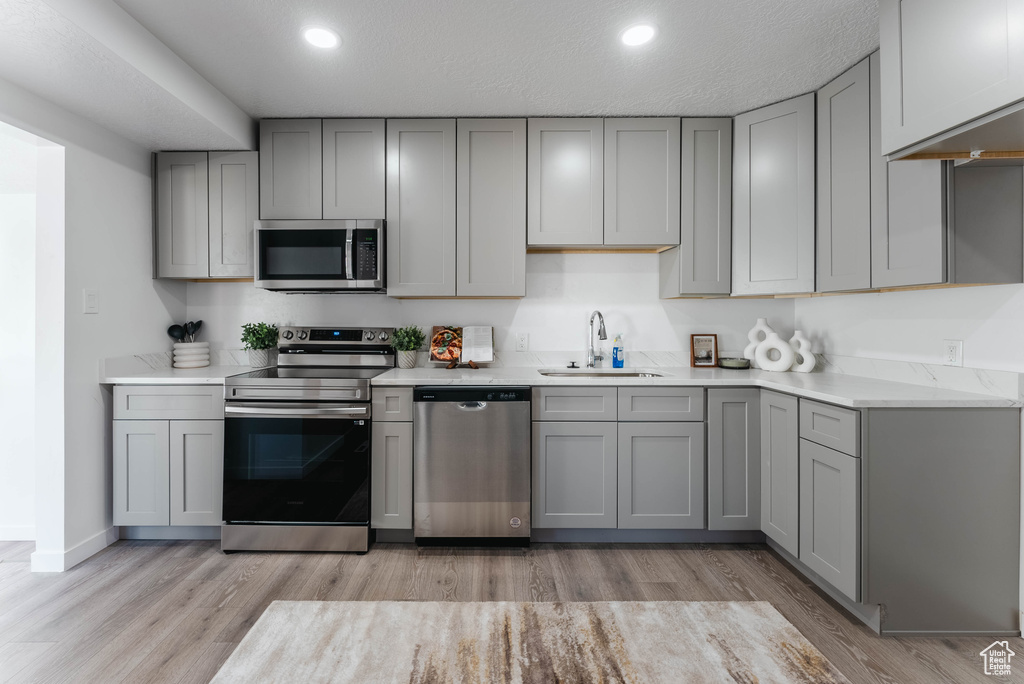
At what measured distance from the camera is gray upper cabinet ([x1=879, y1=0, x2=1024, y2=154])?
4.54ft

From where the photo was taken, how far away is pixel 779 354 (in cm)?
297

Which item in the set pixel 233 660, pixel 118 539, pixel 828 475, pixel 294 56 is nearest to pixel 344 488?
pixel 233 660

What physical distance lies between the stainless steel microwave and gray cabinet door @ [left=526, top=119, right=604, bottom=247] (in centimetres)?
93

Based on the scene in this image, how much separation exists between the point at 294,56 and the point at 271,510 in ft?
7.39

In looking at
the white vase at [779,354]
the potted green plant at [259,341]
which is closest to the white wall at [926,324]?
the white vase at [779,354]

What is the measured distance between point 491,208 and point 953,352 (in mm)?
2329

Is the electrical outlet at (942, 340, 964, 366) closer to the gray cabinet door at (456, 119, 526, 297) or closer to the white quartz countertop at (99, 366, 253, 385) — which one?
the gray cabinet door at (456, 119, 526, 297)

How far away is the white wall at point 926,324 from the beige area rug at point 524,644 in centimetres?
135

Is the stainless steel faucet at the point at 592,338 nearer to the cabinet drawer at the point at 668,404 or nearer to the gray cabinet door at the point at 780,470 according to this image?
the cabinet drawer at the point at 668,404

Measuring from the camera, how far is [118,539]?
273cm

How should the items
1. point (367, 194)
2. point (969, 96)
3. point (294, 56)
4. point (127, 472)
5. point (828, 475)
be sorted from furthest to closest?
point (367, 194) → point (127, 472) → point (294, 56) → point (828, 475) → point (969, 96)

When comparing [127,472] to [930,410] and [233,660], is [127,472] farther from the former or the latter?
[930,410]

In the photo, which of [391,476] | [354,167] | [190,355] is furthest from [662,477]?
[190,355]

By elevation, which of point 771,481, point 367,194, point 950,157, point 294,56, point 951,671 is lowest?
point 951,671
